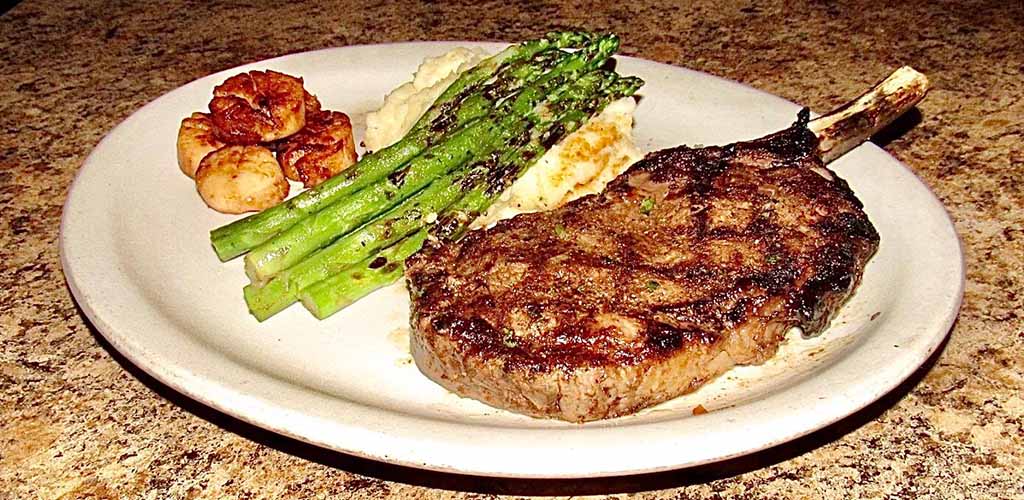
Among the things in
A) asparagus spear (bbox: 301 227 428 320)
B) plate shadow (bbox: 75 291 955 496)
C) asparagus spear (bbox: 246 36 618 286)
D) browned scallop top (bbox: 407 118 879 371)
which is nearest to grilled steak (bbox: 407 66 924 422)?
browned scallop top (bbox: 407 118 879 371)

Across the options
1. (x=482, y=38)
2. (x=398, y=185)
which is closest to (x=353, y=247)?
(x=398, y=185)

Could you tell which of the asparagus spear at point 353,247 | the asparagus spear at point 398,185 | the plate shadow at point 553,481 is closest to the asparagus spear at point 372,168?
the asparagus spear at point 398,185

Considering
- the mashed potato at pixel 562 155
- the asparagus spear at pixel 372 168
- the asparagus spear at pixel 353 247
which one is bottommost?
the mashed potato at pixel 562 155

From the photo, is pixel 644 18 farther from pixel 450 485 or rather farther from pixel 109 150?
pixel 450 485

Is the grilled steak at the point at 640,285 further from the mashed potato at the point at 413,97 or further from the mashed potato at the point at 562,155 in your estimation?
the mashed potato at the point at 413,97

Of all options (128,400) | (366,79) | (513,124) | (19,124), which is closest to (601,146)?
(513,124)

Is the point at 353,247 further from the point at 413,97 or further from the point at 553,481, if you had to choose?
the point at 553,481

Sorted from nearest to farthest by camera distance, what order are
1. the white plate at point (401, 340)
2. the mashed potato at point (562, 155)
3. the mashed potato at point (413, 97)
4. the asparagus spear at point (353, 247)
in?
1. the white plate at point (401, 340)
2. the asparagus spear at point (353, 247)
3. the mashed potato at point (562, 155)
4. the mashed potato at point (413, 97)
